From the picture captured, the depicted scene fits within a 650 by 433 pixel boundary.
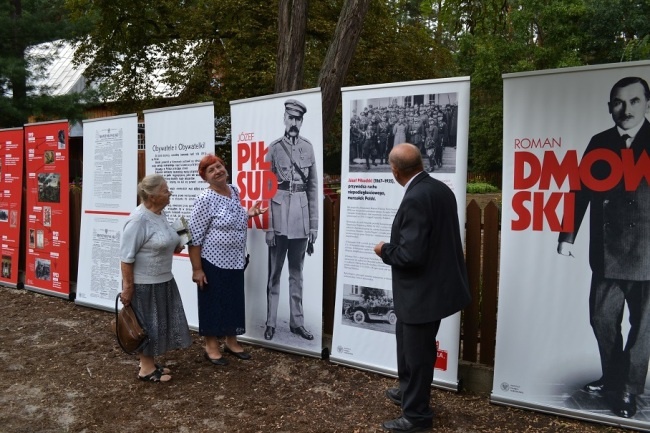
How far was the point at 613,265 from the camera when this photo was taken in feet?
12.6

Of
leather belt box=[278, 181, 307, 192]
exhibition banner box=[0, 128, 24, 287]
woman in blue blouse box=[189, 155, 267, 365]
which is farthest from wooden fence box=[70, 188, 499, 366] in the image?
exhibition banner box=[0, 128, 24, 287]

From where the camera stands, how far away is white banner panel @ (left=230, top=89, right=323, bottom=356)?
5.32 meters

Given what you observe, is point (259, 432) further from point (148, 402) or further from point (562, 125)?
point (562, 125)

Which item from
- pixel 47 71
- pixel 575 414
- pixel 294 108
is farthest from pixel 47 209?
pixel 47 71

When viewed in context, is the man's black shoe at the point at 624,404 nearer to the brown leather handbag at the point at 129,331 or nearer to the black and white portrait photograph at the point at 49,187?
the brown leather handbag at the point at 129,331

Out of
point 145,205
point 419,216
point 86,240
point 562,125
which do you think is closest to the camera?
point 419,216

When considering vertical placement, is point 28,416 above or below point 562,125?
below

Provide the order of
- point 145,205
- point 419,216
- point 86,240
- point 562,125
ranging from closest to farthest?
point 419,216, point 562,125, point 145,205, point 86,240

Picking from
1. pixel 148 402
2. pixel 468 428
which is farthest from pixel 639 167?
pixel 148 402

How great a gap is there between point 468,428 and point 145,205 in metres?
3.01

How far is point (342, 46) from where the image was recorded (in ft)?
22.9

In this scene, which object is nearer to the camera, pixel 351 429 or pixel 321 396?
pixel 351 429

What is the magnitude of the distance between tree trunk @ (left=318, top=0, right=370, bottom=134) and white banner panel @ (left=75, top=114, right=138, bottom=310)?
2322mm

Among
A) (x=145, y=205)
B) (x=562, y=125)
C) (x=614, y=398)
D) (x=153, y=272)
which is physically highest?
(x=562, y=125)
